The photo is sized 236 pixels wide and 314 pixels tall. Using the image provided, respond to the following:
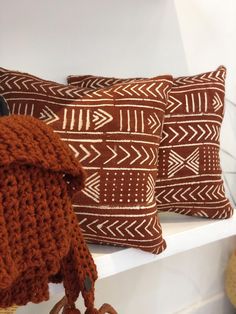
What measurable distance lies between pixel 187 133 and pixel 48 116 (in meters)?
0.32

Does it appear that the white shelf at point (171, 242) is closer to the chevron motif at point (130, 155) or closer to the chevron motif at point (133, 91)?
the chevron motif at point (130, 155)

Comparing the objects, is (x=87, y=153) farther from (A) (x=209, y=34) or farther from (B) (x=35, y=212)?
(A) (x=209, y=34)

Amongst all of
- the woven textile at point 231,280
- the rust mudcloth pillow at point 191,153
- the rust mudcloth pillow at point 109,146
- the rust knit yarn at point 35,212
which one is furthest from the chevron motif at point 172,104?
the woven textile at point 231,280

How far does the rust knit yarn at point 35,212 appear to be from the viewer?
2.25ft

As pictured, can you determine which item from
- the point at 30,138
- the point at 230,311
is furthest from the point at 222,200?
the point at 230,311

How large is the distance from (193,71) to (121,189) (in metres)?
0.64

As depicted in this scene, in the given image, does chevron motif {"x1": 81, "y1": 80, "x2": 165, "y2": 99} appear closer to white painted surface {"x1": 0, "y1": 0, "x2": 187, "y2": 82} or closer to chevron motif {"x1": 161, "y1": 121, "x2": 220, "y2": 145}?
chevron motif {"x1": 161, "y1": 121, "x2": 220, "y2": 145}

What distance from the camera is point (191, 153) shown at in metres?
1.05

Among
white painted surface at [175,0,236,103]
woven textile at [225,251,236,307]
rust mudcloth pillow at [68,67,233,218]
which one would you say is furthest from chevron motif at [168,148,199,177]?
woven textile at [225,251,236,307]

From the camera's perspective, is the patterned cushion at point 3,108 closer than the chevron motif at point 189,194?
Yes

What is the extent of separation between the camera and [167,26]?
4.42 ft

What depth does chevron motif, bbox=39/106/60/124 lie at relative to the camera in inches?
35.8

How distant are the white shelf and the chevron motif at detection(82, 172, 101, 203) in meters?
0.11

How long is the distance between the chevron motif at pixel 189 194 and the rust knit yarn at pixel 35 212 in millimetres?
295
